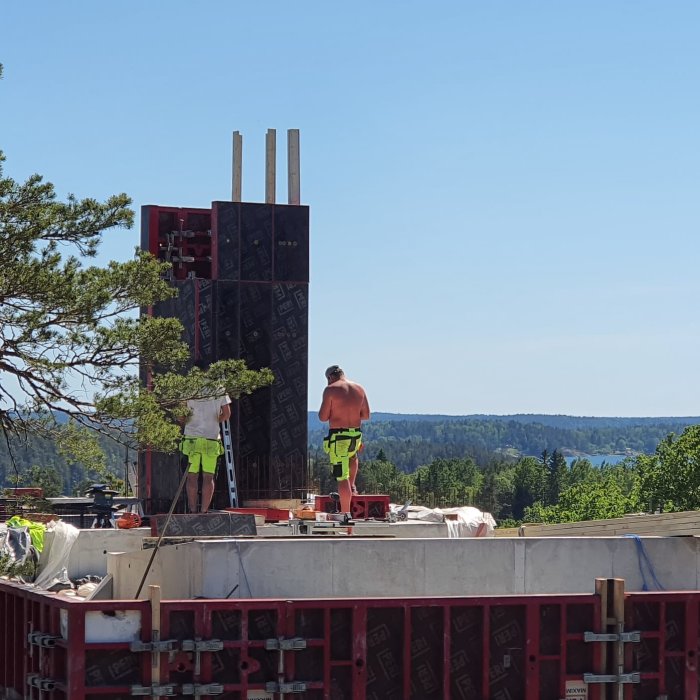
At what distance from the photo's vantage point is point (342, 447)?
65.2 feet

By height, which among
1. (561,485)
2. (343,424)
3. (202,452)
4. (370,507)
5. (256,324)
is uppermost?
(256,324)

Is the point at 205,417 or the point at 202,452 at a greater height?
the point at 205,417

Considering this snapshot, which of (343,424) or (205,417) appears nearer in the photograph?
(343,424)

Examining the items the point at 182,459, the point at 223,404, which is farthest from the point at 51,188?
the point at 182,459

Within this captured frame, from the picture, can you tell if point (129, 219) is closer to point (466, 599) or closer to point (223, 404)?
point (223, 404)

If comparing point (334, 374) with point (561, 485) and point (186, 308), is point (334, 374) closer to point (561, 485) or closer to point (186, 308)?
point (186, 308)

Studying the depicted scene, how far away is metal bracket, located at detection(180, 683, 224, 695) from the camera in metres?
11.4

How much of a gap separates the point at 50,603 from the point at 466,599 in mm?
3583

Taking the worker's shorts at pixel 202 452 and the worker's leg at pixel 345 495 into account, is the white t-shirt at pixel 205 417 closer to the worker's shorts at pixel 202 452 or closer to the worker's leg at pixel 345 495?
the worker's shorts at pixel 202 452

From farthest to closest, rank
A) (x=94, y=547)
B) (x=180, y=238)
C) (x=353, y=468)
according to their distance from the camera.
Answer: (x=180, y=238), (x=353, y=468), (x=94, y=547)

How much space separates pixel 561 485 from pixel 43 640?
145913 millimetres

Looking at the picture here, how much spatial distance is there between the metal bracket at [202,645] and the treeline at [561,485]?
16.1 metres

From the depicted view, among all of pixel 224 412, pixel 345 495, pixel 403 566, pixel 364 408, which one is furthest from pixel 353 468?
pixel 403 566

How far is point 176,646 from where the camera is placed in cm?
1140
